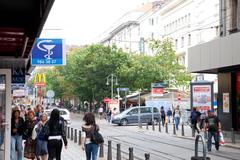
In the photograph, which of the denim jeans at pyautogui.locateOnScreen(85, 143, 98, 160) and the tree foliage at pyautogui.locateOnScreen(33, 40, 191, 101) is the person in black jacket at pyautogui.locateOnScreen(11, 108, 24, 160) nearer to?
the denim jeans at pyautogui.locateOnScreen(85, 143, 98, 160)

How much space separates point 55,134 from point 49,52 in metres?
5.90

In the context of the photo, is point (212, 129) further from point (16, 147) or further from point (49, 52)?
point (16, 147)

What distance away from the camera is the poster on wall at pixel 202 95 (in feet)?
99.2

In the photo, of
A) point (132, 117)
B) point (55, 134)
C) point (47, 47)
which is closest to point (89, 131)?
point (55, 134)

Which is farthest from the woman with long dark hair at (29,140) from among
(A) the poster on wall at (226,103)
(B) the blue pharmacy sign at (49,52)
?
(A) the poster on wall at (226,103)

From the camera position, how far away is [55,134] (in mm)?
11906

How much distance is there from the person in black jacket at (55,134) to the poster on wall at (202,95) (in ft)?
63.2

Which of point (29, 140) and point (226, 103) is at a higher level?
point (226, 103)

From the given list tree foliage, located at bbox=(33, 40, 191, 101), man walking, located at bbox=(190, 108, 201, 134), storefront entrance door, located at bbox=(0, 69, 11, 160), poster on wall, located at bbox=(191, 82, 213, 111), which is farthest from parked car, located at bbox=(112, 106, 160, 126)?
storefront entrance door, located at bbox=(0, 69, 11, 160)

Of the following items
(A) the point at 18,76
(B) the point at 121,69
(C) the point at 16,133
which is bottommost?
(C) the point at 16,133

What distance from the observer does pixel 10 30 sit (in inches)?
370

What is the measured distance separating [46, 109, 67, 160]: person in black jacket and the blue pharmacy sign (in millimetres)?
5050

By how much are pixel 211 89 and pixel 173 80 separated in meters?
36.2

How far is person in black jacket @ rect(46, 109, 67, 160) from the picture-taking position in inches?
467
